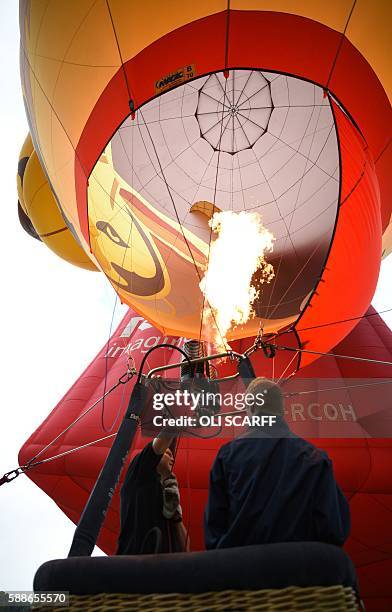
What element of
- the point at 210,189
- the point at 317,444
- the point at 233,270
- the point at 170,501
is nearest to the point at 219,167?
the point at 210,189

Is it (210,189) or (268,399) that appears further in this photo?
(210,189)

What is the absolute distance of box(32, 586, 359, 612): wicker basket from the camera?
66 centimetres

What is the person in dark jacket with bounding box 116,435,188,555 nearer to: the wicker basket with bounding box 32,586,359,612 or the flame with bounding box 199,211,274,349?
the wicker basket with bounding box 32,586,359,612

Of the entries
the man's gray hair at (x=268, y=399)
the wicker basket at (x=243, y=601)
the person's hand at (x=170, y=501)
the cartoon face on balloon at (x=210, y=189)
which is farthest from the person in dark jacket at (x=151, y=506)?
the cartoon face on balloon at (x=210, y=189)

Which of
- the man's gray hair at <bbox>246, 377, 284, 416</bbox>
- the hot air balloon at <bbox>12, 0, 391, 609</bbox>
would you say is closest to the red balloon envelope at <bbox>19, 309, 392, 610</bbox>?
the hot air balloon at <bbox>12, 0, 391, 609</bbox>

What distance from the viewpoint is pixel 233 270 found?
122 inches

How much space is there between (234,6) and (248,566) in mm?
2188

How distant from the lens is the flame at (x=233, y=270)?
3061mm

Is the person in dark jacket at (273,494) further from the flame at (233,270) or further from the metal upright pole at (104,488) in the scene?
the flame at (233,270)

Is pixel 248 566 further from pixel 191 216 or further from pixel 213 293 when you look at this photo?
pixel 191 216

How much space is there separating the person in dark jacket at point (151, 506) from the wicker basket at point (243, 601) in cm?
59

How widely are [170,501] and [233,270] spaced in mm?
1868

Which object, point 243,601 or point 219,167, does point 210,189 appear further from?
point 243,601

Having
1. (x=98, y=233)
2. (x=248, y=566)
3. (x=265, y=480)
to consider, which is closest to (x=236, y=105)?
→ (x=98, y=233)
